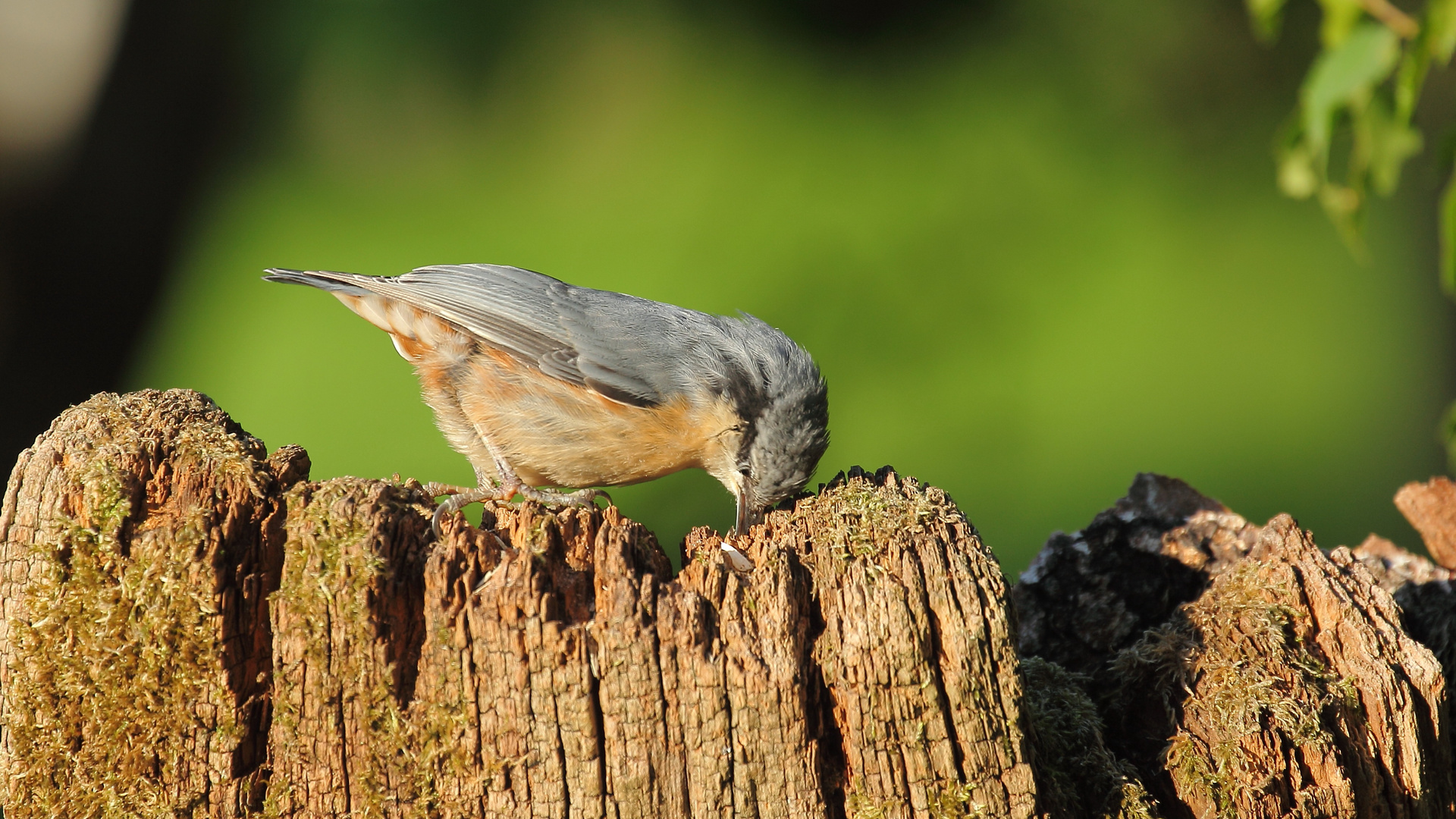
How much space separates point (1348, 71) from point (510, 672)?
1.54 metres

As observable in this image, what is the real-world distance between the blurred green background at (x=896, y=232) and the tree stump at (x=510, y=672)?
3.33m

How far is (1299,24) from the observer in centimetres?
757

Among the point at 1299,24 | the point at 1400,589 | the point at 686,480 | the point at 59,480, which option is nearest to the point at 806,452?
the point at 1400,589

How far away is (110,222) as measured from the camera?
5375mm

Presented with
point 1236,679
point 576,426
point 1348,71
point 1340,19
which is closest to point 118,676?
point 576,426

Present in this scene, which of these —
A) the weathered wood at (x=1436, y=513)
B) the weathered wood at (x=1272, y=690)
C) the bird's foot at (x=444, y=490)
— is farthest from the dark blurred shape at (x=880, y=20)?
the weathered wood at (x=1272, y=690)

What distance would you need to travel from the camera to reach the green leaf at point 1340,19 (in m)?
1.69

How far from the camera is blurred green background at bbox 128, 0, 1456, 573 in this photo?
18.7 feet

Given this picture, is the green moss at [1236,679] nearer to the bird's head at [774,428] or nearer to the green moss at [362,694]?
the bird's head at [774,428]

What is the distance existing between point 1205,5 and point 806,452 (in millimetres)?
5879

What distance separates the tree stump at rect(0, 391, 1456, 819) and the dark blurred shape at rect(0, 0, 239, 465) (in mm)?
3445

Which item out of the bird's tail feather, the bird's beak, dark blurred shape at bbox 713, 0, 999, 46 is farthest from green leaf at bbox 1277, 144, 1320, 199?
dark blurred shape at bbox 713, 0, 999, 46

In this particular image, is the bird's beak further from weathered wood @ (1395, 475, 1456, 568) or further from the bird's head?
weathered wood @ (1395, 475, 1456, 568)

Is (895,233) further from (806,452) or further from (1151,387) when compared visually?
(806,452)
